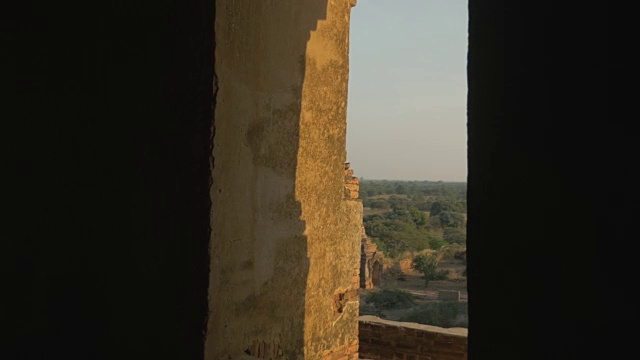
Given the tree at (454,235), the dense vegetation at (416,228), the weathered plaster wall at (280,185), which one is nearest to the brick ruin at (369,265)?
the dense vegetation at (416,228)

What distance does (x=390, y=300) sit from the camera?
1759 centimetres

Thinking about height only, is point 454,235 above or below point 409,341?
above

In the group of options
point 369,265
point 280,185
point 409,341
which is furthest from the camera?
point 369,265

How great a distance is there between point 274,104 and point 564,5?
1.41m

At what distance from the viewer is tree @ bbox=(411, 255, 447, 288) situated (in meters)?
24.8

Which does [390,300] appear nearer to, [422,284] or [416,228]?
[422,284]

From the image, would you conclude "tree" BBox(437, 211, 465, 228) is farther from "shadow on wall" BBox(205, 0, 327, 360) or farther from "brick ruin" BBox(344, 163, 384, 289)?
"shadow on wall" BBox(205, 0, 327, 360)

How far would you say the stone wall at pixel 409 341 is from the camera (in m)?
7.64

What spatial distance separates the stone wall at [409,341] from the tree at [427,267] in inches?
621

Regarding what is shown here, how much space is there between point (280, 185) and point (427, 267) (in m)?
23.8

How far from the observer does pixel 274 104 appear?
2.61 m

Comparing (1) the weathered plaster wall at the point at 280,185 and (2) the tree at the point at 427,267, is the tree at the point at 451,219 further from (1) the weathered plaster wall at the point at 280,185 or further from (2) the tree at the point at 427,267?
(1) the weathered plaster wall at the point at 280,185

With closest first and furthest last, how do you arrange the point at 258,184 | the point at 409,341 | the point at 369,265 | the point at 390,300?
1. the point at 258,184
2. the point at 409,341
3. the point at 390,300
4. the point at 369,265

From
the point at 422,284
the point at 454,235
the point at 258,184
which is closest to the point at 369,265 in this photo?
the point at 422,284
